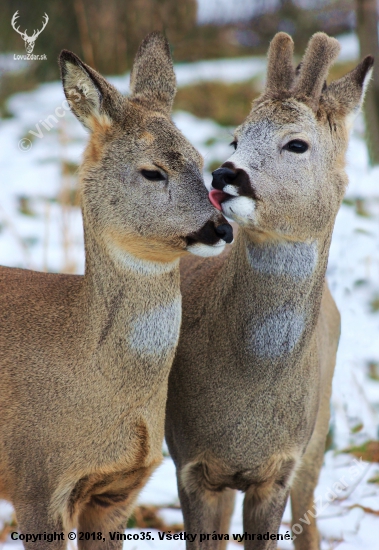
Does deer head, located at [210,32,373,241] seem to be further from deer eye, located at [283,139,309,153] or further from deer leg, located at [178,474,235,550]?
deer leg, located at [178,474,235,550]

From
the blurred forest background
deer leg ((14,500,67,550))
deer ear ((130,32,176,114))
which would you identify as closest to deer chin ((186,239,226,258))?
deer ear ((130,32,176,114))

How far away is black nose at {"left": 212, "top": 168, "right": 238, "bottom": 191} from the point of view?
433 centimetres

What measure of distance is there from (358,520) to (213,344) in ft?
7.63

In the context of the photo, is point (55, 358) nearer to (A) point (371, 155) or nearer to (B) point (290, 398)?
(B) point (290, 398)

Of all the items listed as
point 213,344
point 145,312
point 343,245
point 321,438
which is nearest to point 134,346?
point 145,312

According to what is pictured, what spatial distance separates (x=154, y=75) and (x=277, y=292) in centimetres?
138

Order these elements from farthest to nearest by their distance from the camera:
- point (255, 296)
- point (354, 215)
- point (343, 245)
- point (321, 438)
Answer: point (354, 215) → point (343, 245) → point (321, 438) → point (255, 296)

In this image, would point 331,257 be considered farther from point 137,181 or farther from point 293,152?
point 137,181

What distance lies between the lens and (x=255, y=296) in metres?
4.82

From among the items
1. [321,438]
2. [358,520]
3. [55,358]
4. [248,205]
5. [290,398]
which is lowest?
[358,520]

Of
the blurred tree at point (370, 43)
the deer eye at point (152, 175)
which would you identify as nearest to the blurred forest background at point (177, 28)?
the blurred tree at point (370, 43)

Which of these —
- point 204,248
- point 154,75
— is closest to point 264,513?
point 204,248

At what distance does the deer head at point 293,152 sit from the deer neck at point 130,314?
20.1 inches

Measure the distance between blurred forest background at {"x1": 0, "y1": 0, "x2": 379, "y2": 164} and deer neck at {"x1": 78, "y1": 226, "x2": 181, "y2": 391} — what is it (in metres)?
8.50
